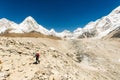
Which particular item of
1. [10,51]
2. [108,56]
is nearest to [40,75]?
[10,51]

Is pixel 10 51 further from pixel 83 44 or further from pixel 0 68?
pixel 83 44

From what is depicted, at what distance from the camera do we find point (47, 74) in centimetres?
2406

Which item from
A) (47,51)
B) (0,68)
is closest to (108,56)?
(47,51)

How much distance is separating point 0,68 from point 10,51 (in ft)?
18.2

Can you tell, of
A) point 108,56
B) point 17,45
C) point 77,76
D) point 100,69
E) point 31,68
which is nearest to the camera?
point 31,68

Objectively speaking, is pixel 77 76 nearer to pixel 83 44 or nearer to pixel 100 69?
pixel 100 69

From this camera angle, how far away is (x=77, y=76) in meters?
27.5

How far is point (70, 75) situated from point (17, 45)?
10635 mm

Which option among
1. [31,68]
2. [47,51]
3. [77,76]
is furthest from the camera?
[47,51]

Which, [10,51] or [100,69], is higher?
[10,51]

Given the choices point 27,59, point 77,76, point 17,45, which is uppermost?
point 17,45

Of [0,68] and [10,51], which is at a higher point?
[10,51]

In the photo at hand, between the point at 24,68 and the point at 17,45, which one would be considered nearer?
the point at 24,68

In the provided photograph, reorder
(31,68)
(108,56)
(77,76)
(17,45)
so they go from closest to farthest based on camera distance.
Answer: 1. (31,68)
2. (77,76)
3. (17,45)
4. (108,56)
